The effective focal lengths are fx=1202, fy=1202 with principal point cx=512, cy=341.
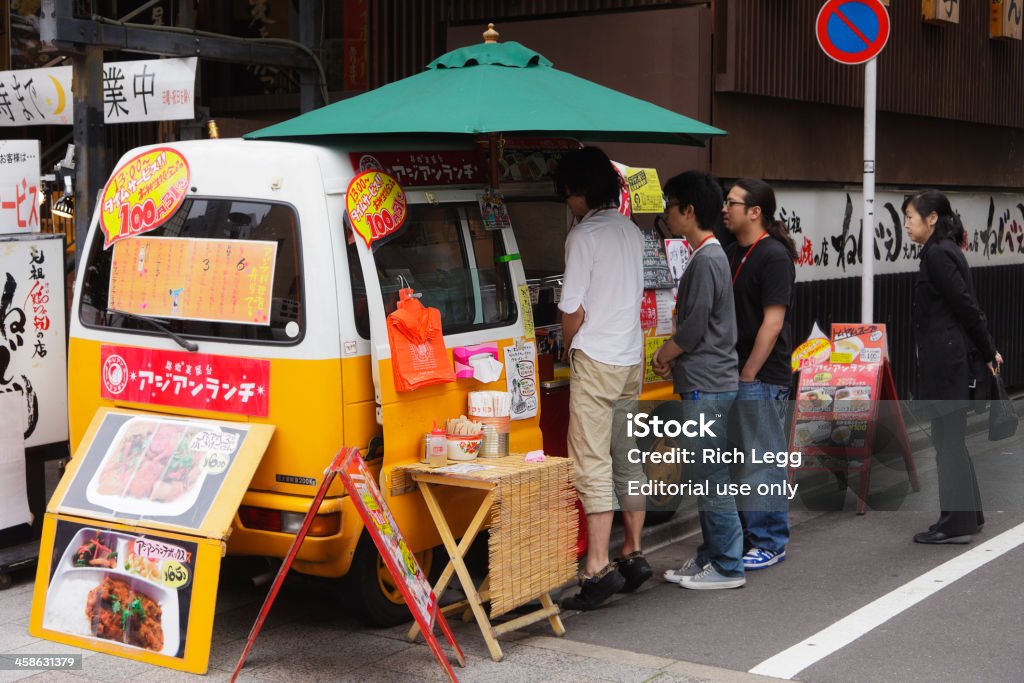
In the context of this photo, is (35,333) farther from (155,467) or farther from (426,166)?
(426,166)

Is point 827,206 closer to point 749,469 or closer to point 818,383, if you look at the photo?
point 818,383

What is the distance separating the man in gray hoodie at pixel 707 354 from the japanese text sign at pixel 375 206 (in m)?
1.60

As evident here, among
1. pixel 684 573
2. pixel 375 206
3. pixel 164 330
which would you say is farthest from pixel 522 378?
pixel 164 330

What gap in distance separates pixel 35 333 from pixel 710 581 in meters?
3.67

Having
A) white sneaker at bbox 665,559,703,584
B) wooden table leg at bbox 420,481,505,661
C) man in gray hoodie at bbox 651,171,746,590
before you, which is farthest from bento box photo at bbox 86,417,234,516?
white sneaker at bbox 665,559,703,584

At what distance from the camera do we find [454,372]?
5.34 metres

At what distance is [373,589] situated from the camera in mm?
5371

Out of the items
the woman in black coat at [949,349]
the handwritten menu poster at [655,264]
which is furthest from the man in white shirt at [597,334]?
the woman in black coat at [949,349]

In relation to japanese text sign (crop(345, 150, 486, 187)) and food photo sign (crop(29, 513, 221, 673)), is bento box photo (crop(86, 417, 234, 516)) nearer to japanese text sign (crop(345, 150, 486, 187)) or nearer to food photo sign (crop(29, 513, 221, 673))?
food photo sign (crop(29, 513, 221, 673))

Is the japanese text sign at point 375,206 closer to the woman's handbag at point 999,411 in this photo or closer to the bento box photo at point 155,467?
the bento box photo at point 155,467

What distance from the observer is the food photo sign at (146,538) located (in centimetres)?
464

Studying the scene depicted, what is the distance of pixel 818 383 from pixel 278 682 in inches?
177

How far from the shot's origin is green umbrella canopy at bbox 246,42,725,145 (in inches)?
197

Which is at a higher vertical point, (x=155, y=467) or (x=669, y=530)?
(x=155, y=467)
